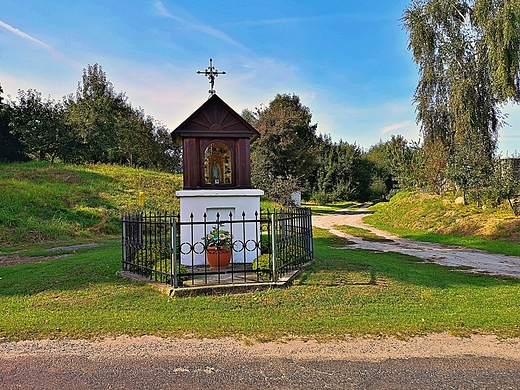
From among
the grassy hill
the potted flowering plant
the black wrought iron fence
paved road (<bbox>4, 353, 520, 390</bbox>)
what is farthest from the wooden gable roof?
the grassy hill

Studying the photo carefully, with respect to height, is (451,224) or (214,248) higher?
(214,248)

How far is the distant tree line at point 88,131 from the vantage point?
95.3 ft

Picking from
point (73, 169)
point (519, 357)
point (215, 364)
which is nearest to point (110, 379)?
point (215, 364)

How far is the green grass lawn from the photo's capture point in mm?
4652

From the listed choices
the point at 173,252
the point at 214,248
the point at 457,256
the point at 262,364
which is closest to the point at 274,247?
the point at 214,248

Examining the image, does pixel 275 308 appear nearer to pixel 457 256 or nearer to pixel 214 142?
pixel 214 142

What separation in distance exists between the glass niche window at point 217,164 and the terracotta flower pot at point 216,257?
1.78m

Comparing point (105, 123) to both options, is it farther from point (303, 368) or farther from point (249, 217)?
point (303, 368)

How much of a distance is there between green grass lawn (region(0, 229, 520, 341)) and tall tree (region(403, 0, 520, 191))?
13742mm

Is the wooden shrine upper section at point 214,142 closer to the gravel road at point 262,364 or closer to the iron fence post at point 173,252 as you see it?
the iron fence post at point 173,252

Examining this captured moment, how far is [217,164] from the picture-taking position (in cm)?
836

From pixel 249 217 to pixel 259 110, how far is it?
2960 cm

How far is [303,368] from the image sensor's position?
3.66 m

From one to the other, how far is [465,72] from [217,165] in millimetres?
17342
